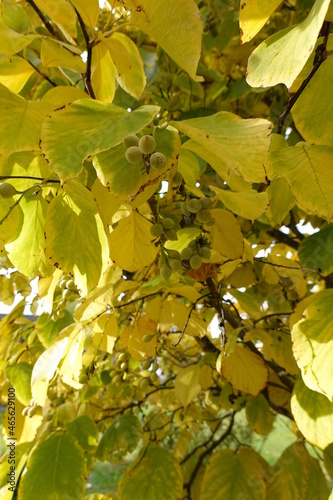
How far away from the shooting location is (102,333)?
76 cm

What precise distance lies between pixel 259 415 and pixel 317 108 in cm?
89

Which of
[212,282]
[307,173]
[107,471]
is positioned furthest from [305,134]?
[107,471]

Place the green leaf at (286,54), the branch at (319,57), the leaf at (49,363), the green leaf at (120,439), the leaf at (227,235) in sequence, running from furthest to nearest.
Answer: the green leaf at (120,439) < the leaf at (49,363) < the leaf at (227,235) < the branch at (319,57) < the green leaf at (286,54)

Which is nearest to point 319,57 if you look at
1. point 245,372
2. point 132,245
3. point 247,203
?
point 247,203

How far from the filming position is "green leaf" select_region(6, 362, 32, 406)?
96 centimetres

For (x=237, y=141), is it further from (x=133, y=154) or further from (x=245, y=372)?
(x=245, y=372)

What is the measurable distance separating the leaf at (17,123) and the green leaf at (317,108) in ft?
0.88

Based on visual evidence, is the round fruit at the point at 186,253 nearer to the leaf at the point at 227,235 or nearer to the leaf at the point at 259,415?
the leaf at the point at 227,235

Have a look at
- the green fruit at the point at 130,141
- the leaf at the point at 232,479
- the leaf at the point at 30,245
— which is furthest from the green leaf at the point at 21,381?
the green fruit at the point at 130,141

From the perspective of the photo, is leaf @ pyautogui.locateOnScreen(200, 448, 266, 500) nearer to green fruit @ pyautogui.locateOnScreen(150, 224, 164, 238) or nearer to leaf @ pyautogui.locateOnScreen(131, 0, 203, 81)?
green fruit @ pyautogui.locateOnScreen(150, 224, 164, 238)

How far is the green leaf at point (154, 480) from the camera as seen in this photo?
0.90 meters

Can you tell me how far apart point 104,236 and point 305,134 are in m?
0.24

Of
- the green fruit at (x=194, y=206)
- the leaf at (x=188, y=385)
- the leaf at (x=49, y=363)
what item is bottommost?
the leaf at (x=188, y=385)

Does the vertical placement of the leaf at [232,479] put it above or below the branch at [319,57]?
below
